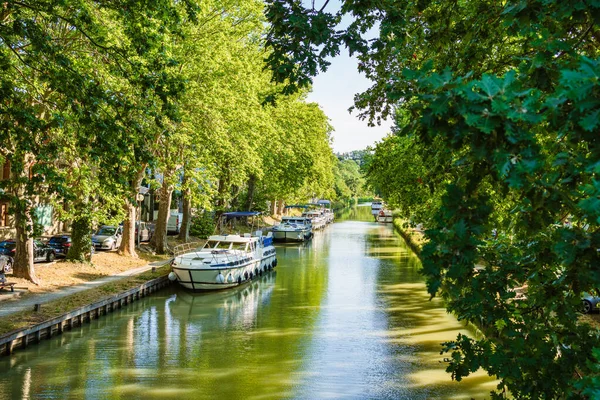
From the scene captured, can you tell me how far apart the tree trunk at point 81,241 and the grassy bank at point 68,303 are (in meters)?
2.57

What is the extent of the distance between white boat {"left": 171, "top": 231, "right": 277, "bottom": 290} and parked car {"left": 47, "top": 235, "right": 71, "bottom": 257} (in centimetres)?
630

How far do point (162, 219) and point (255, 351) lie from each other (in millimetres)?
16512

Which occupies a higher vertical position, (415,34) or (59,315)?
(415,34)

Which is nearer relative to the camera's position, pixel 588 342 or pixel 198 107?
pixel 588 342

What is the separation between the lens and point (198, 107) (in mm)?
25766

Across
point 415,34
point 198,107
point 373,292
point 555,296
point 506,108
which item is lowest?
point 373,292

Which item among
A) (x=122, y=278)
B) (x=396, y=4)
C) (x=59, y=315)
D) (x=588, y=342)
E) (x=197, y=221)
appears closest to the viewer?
(x=588, y=342)

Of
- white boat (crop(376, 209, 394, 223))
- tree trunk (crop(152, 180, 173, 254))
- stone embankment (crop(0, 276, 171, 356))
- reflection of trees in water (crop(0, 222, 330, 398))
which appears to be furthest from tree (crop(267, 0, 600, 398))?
white boat (crop(376, 209, 394, 223))

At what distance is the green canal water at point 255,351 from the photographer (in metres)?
13.8

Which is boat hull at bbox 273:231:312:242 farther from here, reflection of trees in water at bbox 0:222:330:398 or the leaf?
the leaf

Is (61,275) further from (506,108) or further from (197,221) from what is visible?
(506,108)

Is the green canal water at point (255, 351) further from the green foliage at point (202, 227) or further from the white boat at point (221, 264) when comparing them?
the green foliage at point (202, 227)

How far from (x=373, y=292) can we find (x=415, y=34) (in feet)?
62.6

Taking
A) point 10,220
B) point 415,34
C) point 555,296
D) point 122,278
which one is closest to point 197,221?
point 10,220
